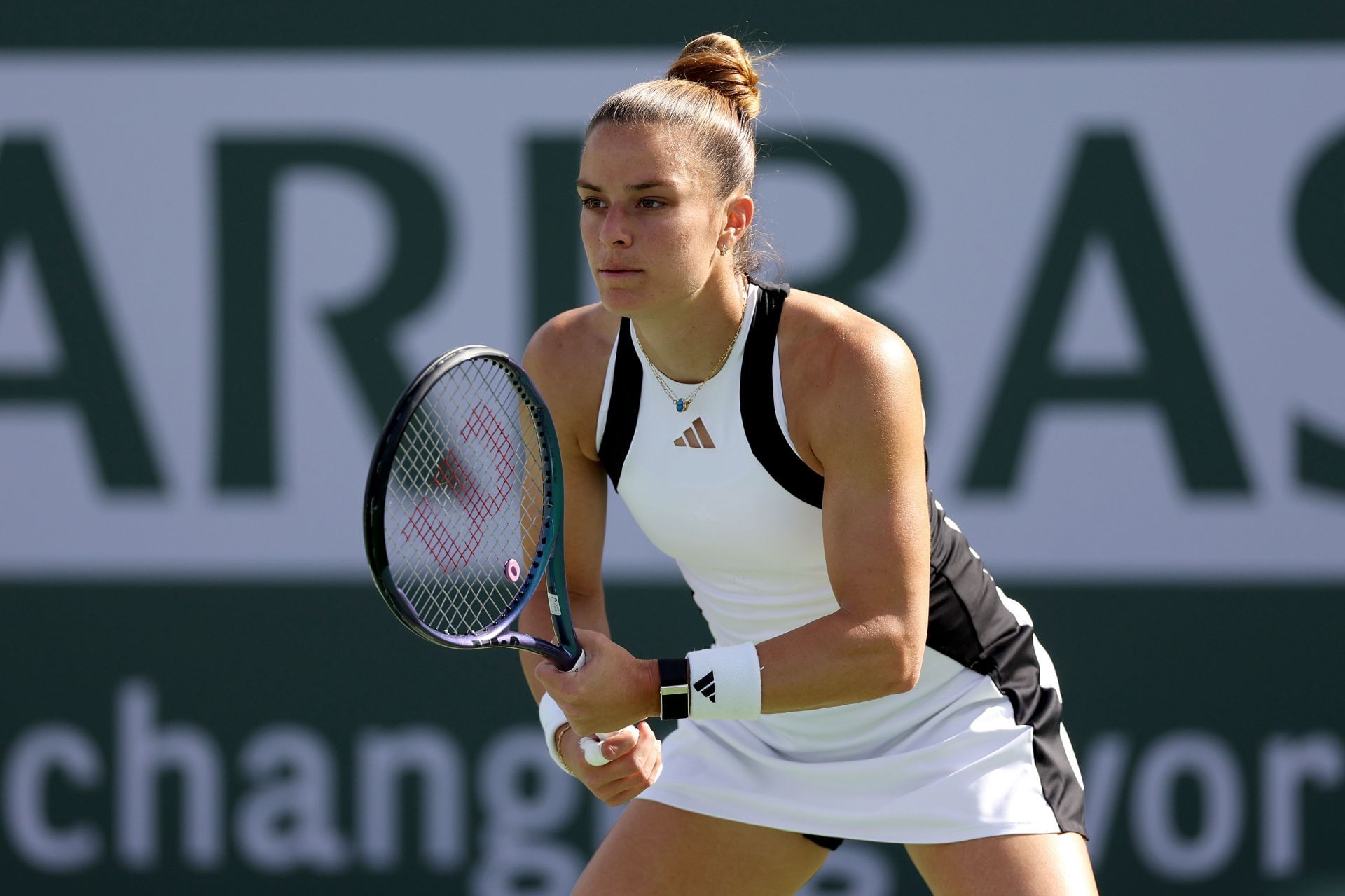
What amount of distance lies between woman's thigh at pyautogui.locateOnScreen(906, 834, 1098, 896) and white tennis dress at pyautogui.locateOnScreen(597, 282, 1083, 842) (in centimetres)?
2

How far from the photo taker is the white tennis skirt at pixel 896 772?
2.22 m

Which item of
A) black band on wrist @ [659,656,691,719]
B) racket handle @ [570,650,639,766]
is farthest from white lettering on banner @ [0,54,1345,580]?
black band on wrist @ [659,656,691,719]

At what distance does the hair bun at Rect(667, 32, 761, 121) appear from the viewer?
2.25 meters

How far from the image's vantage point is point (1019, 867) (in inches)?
84.3

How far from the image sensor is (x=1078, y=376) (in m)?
3.81

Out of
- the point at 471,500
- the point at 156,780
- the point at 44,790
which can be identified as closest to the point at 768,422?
the point at 471,500

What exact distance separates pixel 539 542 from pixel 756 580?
1.06 feet

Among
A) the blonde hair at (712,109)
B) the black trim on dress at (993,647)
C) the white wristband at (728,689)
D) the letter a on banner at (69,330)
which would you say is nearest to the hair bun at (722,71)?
the blonde hair at (712,109)

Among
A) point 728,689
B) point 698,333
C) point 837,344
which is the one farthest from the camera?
point 698,333

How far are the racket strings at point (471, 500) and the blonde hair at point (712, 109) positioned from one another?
0.38m

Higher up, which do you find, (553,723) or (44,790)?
(553,723)

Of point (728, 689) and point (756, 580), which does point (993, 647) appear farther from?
point (728, 689)

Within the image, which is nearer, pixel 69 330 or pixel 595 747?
pixel 595 747

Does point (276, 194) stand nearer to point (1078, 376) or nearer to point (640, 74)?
point (640, 74)
